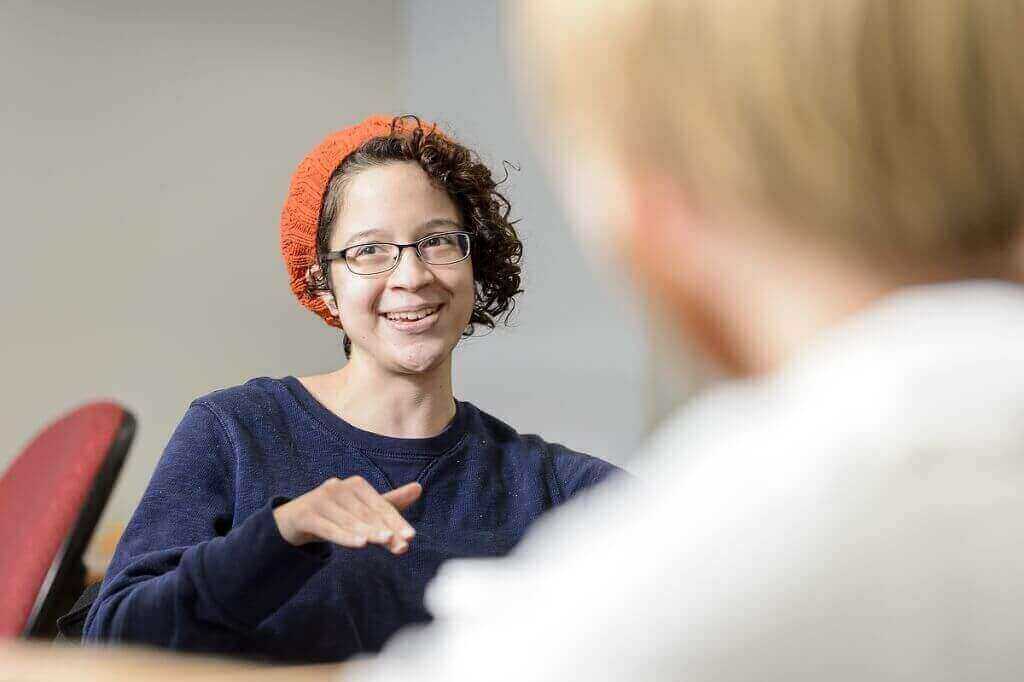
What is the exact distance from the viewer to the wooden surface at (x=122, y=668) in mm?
365

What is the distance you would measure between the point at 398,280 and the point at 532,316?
6.70ft

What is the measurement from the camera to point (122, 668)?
1.20 feet

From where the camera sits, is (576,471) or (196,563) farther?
(576,471)

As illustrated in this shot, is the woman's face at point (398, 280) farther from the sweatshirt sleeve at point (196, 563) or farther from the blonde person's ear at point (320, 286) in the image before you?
the sweatshirt sleeve at point (196, 563)

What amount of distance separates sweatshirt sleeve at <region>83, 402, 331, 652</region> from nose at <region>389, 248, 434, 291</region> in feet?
0.97

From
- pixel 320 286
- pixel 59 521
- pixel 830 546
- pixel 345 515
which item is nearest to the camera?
pixel 830 546

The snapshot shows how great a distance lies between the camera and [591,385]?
10.4 ft

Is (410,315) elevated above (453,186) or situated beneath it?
situated beneath

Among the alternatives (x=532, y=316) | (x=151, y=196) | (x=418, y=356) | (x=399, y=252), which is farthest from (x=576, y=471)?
(x=151, y=196)

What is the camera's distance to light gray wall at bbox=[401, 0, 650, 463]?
3.08 meters

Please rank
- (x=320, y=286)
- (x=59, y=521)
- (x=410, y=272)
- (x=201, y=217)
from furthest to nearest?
1. (x=201, y=217)
2. (x=320, y=286)
3. (x=410, y=272)
4. (x=59, y=521)

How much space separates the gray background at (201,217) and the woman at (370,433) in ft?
4.77

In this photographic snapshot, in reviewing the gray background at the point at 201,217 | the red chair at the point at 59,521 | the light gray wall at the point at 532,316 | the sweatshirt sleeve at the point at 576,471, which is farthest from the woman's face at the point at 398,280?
the gray background at the point at 201,217

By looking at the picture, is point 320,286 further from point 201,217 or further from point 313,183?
point 201,217
